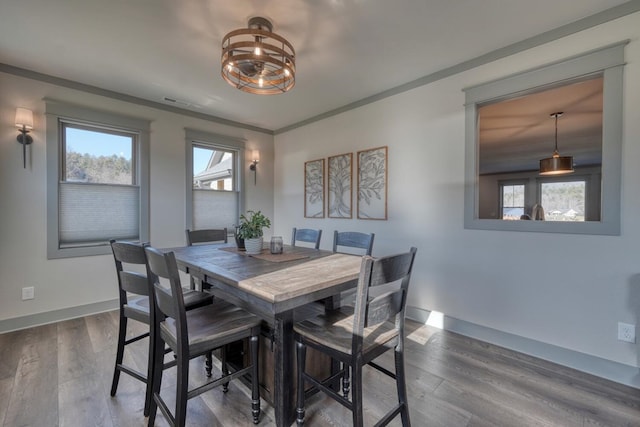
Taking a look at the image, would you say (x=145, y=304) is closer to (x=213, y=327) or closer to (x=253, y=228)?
(x=213, y=327)

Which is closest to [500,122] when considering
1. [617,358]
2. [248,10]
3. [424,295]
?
[424,295]

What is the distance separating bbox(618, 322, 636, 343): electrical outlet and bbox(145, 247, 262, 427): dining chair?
98.7 inches

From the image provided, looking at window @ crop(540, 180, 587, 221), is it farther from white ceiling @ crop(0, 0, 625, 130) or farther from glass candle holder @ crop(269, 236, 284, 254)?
glass candle holder @ crop(269, 236, 284, 254)

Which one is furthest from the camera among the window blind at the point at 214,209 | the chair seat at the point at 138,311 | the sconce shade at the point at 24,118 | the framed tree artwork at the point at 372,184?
the window blind at the point at 214,209

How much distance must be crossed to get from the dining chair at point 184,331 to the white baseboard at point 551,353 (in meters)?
2.07

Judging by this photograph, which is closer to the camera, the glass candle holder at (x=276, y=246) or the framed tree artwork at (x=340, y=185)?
the glass candle holder at (x=276, y=246)

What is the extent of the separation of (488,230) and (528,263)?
399 mm

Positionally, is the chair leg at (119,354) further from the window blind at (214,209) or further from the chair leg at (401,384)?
the window blind at (214,209)

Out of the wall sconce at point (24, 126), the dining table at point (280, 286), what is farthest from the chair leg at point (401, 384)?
the wall sconce at point (24, 126)

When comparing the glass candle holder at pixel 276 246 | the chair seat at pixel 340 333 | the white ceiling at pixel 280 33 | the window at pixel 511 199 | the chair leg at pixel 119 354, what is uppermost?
the white ceiling at pixel 280 33

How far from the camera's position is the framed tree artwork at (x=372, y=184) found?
332cm

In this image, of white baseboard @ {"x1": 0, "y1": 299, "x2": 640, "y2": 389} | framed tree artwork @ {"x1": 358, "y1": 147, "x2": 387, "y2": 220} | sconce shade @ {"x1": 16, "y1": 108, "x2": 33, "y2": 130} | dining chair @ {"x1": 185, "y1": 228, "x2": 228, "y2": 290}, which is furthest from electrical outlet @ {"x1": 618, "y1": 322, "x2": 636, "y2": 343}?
sconce shade @ {"x1": 16, "y1": 108, "x2": 33, "y2": 130}

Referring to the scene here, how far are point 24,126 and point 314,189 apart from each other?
324 centimetres

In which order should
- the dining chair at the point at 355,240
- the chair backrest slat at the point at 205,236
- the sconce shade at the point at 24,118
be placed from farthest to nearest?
1. the chair backrest slat at the point at 205,236
2. the sconce shade at the point at 24,118
3. the dining chair at the point at 355,240
